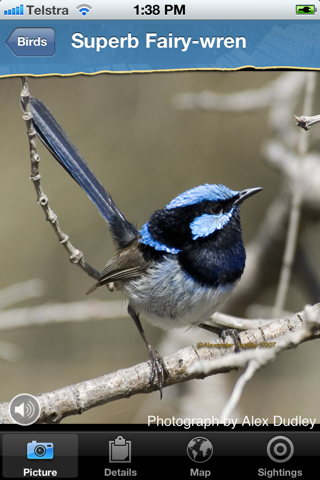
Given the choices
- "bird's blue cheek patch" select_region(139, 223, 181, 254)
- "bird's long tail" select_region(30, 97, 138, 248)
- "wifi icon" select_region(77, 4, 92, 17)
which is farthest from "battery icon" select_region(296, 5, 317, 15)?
"bird's long tail" select_region(30, 97, 138, 248)

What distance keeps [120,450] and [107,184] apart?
1.57m

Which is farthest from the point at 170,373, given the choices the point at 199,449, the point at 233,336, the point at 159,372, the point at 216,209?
the point at 216,209

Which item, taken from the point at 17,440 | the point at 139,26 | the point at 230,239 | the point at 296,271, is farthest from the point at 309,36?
the point at 17,440

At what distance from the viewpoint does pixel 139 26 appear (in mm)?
1753

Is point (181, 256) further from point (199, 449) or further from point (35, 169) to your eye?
point (199, 449)

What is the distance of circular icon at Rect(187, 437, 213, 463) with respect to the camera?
1.52m

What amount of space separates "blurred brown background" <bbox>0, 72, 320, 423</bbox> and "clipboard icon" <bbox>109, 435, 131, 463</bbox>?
0.54 metres

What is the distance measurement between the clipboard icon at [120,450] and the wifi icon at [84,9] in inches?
61.4

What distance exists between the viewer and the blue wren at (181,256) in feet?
7.11

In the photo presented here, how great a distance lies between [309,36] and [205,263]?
3.49ft

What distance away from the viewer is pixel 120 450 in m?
1.54

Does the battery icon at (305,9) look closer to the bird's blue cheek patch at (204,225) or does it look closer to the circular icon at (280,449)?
the bird's blue cheek patch at (204,225)

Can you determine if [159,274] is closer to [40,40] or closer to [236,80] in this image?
[40,40]

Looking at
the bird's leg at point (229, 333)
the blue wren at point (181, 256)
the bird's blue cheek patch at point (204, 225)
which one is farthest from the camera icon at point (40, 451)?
the bird's blue cheek patch at point (204, 225)
